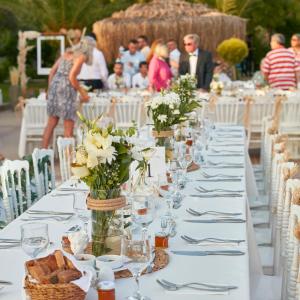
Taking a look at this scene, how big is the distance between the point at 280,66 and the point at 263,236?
6.61 meters

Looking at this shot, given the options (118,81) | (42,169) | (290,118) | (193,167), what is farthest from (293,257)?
(118,81)

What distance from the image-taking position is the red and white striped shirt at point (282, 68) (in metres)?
11.3

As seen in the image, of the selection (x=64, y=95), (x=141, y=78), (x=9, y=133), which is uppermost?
(x=141, y=78)

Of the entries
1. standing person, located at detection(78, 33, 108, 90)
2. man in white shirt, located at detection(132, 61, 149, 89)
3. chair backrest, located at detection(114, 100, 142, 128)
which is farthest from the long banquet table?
man in white shirt, located at detection(132, 61, 149, 89)

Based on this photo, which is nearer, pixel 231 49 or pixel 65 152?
pixel 65 152

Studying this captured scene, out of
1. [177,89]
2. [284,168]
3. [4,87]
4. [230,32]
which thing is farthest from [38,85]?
[284,168]

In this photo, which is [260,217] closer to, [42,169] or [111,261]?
[42,169]

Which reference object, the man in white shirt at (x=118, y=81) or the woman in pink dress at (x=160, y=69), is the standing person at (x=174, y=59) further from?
the woman in pink dress at (x=160, y=69)

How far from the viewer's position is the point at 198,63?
11.2m

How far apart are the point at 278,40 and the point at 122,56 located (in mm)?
4381

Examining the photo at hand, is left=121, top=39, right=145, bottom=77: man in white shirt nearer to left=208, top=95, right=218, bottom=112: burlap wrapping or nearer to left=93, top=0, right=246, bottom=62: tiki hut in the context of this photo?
left=93, top=0, right=246, bottom=62: tiki hut

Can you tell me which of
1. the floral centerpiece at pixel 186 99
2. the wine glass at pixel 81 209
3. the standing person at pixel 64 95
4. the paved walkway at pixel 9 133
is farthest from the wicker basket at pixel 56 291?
the paved walkway at pixel 9 133

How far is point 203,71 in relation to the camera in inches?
447

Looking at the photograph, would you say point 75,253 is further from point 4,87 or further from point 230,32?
point 4,87
